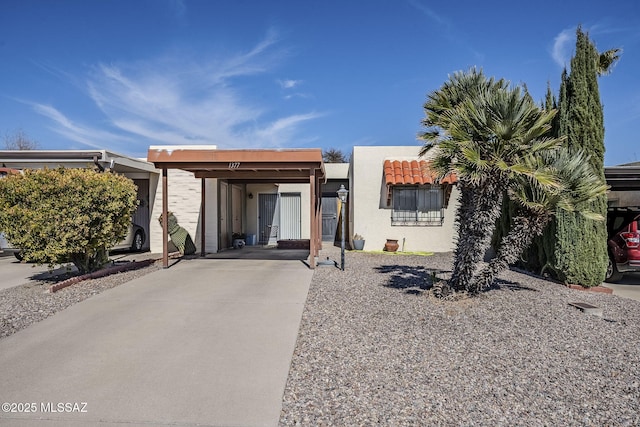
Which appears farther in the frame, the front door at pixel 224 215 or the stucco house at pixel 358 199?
the front door at pixel 224 215

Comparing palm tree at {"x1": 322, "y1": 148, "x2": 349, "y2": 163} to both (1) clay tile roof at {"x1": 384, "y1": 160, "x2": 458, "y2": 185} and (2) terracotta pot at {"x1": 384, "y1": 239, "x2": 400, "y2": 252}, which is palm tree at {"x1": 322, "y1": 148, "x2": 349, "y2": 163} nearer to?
(1) clay tile roof at {"x1": 384, "y1": 160, "x2": 458, "y2": 185}

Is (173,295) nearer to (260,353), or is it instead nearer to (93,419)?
(260,353)

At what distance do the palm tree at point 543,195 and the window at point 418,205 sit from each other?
744 centimetres

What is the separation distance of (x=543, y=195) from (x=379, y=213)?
26.7 feet

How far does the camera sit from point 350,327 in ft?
16.8

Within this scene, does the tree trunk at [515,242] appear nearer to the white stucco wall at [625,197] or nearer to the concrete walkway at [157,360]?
the concrete walkway at [157,360]

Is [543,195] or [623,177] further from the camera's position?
[623,177]

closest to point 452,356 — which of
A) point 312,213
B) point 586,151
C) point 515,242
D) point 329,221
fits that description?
point 515,242

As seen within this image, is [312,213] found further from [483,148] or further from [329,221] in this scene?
[329,221]

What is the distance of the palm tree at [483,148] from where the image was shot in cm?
567

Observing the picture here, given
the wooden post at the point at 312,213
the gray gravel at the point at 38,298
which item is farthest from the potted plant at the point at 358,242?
the gray gravel at the point at 38,298

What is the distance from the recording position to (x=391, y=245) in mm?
13680

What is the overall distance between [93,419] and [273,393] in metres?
1.43

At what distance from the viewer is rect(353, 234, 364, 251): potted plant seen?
13867 millimetres
